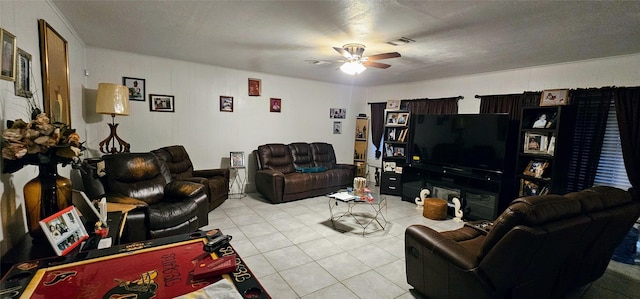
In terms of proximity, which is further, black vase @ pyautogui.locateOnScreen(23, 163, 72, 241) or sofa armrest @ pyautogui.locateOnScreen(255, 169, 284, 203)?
sofa armrest @ pyautogui.locateOnScreen(255, 169, 284, 203)

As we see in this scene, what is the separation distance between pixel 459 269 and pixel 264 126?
14.4 ft

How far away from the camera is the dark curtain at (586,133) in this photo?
11.1 ft

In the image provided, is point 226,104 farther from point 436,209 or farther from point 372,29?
point 436,209

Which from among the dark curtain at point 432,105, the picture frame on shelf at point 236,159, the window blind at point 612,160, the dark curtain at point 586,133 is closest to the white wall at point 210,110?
the picture frame on shelf at point 236,159

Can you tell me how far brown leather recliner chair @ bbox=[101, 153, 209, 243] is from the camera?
267 cm

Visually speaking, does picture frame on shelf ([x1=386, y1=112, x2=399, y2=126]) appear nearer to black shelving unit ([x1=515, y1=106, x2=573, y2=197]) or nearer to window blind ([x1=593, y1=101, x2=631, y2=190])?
black shelving unit ([x1=515, y1=106, x2=573, y2=197])

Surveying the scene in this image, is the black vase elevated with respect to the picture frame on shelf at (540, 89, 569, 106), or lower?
lower

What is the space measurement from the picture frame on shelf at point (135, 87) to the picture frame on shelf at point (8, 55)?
2.69 meters

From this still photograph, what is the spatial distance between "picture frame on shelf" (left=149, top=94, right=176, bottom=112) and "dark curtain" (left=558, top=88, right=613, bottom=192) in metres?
5.68

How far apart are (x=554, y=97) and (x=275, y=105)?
4515 millimetres

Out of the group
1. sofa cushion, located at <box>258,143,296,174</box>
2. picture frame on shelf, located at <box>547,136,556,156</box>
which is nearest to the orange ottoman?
picture frame on shelf, located at <box>547,136,556,156</box>

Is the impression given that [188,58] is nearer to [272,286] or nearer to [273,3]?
[273,3]

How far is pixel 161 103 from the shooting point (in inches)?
172

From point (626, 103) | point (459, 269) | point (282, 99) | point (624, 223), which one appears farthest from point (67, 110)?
point (626, 103)
